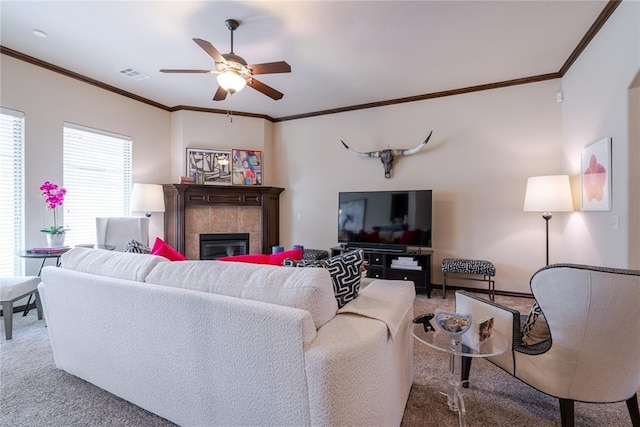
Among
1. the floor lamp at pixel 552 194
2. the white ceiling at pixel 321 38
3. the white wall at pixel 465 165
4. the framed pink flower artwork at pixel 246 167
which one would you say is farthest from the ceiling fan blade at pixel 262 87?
the floor lamp at pixel 552 194

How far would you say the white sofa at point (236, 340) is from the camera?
108cm

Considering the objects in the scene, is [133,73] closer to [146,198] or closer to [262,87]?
[146,198]

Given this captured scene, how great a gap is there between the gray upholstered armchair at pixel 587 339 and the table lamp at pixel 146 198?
182 inches

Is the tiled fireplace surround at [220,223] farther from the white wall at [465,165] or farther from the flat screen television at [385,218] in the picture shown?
the flat screen television at [385,218]

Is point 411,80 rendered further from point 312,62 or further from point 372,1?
point 372,1

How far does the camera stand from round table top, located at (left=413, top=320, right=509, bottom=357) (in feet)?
4.54

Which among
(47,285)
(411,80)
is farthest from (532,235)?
(47,285)

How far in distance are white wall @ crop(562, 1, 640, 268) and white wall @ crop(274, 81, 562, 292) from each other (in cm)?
39

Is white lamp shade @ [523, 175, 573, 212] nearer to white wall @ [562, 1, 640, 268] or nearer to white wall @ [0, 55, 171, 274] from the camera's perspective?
white wall @ [562, 1, 640, 268]

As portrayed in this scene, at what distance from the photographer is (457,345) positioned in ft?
4.66

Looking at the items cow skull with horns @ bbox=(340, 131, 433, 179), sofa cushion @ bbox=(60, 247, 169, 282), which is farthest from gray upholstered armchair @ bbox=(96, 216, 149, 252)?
cow skull with horns @ bbox=(340, 131, 433, 179)

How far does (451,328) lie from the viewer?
1408 millimetres

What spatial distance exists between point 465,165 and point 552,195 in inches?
47.9

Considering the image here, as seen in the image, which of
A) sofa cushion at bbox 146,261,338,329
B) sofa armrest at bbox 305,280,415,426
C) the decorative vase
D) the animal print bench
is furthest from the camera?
the animal print bench
